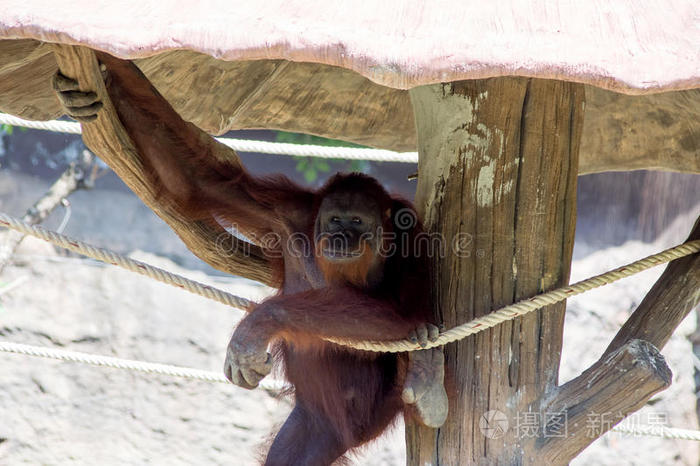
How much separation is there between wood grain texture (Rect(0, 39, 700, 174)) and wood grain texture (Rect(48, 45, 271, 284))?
0.49 m

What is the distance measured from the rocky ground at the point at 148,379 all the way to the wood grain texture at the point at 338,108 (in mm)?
3277

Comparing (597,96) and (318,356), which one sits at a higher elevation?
(597,96)

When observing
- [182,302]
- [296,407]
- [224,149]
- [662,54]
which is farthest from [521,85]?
[182,302]

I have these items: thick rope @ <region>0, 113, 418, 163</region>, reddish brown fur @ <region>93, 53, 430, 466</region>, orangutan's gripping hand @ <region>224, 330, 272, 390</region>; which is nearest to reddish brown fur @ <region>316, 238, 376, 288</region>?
reddish brown fur @ <region>93, 53, 430, 466</region>

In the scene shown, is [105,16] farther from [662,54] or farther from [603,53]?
[662,54]

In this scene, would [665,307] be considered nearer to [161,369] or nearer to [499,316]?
[499,316]

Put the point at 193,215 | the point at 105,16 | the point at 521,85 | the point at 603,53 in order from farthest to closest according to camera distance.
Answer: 1. the point at 193,215
2. the point at 521,85
3. the point at 105,16
4. the point at 603,53

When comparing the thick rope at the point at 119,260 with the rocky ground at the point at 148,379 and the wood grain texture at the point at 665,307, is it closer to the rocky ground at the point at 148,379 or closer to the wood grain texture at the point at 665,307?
the wood grain texture at the point at 665,307

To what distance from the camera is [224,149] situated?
2732 mm

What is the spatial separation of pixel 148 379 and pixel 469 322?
476 centimetres

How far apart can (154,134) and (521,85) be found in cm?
117

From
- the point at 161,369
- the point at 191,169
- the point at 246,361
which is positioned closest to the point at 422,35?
the point at 246,361

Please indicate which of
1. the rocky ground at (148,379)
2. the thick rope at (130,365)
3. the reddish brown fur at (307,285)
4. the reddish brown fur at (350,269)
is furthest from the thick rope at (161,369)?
the rocky ground at (148,379)

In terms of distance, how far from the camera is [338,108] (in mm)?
3428
